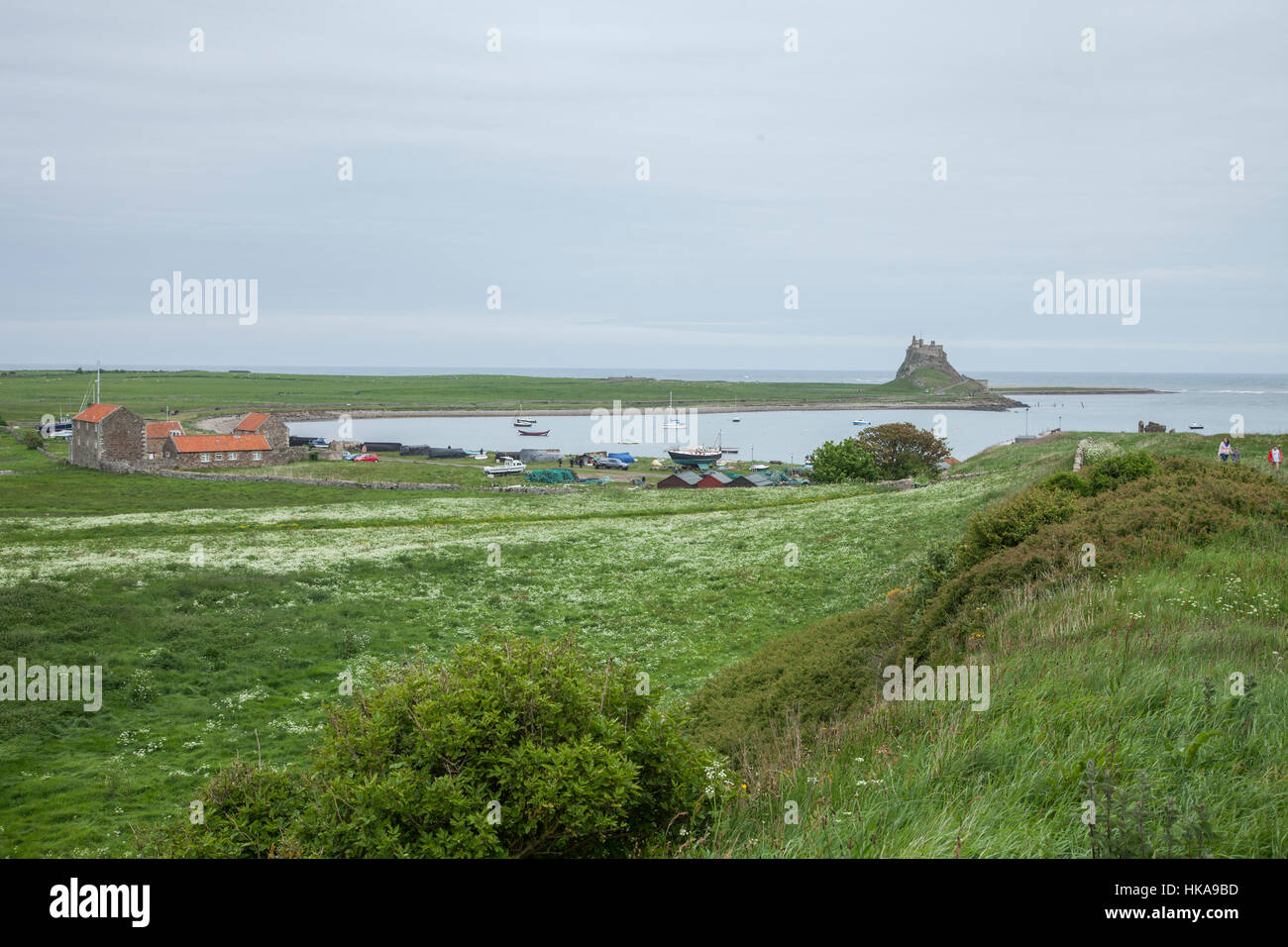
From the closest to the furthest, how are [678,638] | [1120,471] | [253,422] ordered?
1. [1120,471]
2. [678,638]
3. [253,422]

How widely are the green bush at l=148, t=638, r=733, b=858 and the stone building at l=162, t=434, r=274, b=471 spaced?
91417mm

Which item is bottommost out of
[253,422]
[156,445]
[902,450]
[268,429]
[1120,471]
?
[902,450]

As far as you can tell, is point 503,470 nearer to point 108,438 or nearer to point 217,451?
point 217,451

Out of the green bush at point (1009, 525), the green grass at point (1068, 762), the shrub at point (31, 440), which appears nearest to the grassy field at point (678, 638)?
the green grass at point (1068, 762)

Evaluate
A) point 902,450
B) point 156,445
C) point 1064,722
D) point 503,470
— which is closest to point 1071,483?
point 1064,722

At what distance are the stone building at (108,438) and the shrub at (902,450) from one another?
72.0 metres

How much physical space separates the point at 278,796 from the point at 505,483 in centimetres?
7359

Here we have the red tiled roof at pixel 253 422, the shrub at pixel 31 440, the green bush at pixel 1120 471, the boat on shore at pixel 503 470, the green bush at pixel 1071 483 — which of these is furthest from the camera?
the shrub at pixel 31 440

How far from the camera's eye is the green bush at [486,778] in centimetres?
627

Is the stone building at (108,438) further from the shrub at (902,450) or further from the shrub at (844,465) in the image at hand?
the shrub at (902,450)

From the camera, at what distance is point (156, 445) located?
8869 centimetres

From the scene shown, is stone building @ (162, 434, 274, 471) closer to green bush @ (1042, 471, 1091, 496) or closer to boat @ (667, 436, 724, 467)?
boat @ (667, 436, 724, 467)

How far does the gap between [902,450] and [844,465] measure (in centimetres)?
727
